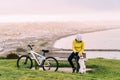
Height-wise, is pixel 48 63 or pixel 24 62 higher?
pixel 24 62

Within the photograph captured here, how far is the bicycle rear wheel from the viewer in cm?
2196

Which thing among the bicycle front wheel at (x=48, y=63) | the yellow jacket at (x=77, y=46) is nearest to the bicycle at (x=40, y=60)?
the bicycle front wheel at (x=48, y=63)

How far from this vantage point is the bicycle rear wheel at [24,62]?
22.0 metres

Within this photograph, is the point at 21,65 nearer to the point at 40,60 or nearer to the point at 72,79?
the point at 40,60

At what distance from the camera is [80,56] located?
2112 cm

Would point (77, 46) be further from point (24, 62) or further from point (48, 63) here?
point (24, 62)

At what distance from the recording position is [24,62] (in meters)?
22.5

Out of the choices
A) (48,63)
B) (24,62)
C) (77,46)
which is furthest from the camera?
(24,62)

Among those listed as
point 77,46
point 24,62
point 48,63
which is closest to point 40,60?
point 48,63

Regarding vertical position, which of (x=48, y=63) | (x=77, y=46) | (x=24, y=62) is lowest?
(x=48, y=63)

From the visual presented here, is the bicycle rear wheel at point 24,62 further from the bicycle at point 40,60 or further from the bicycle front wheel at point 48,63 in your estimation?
the bicycle front wheel at point 48,63

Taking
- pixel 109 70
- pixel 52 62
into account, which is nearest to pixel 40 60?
pixel 52 62

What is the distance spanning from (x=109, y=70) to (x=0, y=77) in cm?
788

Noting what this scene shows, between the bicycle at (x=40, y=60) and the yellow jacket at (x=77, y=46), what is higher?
the yellow jacket at (x=77, y=46)
